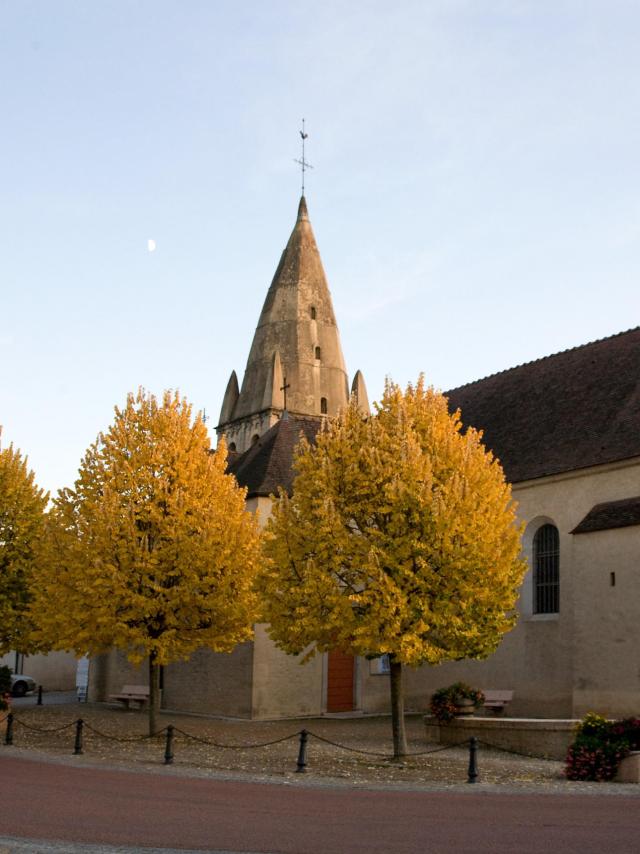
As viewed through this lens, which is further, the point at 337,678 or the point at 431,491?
the point at 337,678

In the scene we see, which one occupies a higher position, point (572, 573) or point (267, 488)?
point (267, 488)

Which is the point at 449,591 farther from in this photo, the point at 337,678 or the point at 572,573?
the point at 337,678

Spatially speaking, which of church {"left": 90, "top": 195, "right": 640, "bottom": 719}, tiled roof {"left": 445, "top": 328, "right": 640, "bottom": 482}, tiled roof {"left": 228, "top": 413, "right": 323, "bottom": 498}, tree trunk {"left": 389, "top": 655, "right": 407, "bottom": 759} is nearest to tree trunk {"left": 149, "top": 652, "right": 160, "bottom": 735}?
church {"left": 90, "top": 195, "right": 640, "bottom": 719}

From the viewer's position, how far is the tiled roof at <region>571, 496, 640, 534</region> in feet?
74.1

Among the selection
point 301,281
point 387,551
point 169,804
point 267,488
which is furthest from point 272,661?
point 301,281

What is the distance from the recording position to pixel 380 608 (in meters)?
17.5

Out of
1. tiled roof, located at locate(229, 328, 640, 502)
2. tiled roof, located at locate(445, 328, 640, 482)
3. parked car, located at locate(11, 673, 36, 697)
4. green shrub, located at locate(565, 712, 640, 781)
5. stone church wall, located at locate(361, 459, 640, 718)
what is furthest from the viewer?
parked car, located at locate(11, 673, 36, 697)

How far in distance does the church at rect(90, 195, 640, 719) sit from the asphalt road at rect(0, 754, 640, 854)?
9045 mm

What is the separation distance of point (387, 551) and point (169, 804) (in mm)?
6841

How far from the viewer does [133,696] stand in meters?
31.1

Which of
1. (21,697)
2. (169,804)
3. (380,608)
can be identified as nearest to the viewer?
(169,804)

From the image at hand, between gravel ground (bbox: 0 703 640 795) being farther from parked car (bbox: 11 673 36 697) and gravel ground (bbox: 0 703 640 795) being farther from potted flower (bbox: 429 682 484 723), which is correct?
parked car (bbox: 11 673 36 697)

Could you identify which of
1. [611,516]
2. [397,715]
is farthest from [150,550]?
[611,516]

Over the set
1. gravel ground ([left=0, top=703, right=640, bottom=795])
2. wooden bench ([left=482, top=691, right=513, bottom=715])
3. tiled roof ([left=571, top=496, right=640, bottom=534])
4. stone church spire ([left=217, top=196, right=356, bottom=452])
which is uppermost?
stone church spire ([left=217, top=196, right=356, bottom=452])
